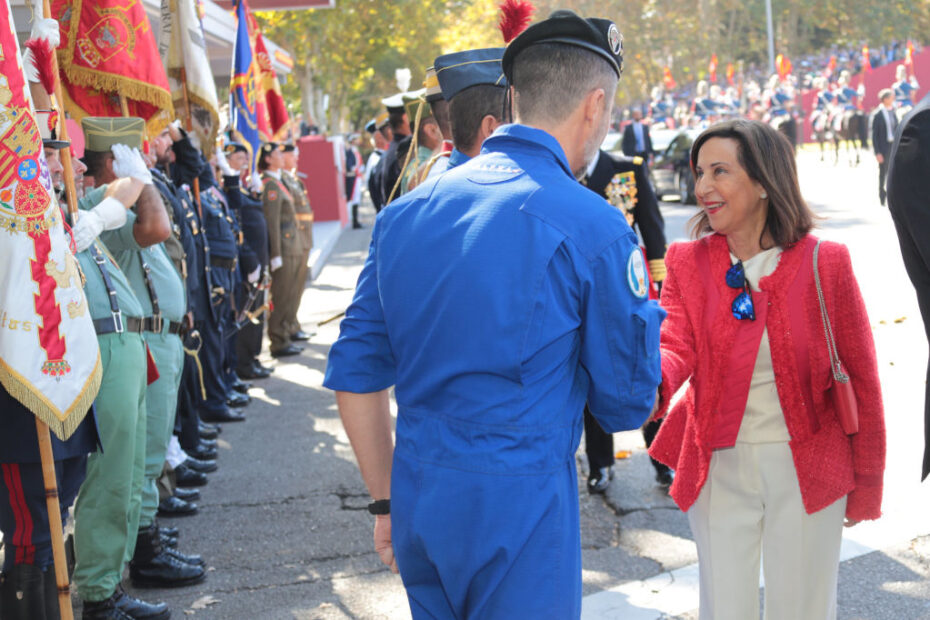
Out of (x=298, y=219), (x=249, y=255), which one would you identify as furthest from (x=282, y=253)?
(x=249, y=255)

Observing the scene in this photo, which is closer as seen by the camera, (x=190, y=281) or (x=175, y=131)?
(x=175, y=131)

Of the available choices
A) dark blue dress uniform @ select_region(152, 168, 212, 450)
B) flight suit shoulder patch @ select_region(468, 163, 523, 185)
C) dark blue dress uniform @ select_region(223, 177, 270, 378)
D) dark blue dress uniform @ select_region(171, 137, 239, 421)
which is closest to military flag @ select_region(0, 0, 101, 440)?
flight suit shoulder patch @ select_region(468, 163, 523, 185)

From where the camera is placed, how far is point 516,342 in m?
2.15

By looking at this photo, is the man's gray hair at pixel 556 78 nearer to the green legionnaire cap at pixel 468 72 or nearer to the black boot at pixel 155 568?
the green legionnaire cap at pixel 468 72

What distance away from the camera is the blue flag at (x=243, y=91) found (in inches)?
382

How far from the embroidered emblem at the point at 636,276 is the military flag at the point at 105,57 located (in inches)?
146

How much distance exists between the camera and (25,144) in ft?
11.6

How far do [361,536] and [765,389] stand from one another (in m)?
2.85

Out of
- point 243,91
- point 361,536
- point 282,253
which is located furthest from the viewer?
point 282,253

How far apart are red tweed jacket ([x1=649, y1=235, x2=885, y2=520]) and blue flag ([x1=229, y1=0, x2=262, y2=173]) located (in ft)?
23.4

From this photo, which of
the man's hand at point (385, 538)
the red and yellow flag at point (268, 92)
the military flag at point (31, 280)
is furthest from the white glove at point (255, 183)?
the man's hand at point (385, 538)

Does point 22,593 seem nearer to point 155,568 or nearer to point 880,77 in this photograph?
point 155,568

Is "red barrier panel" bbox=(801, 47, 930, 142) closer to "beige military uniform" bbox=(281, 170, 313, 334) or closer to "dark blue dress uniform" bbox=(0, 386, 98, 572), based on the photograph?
"beige military uniform" bbox=(281, 170, 313, 334)

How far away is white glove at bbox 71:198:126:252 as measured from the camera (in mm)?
4117
